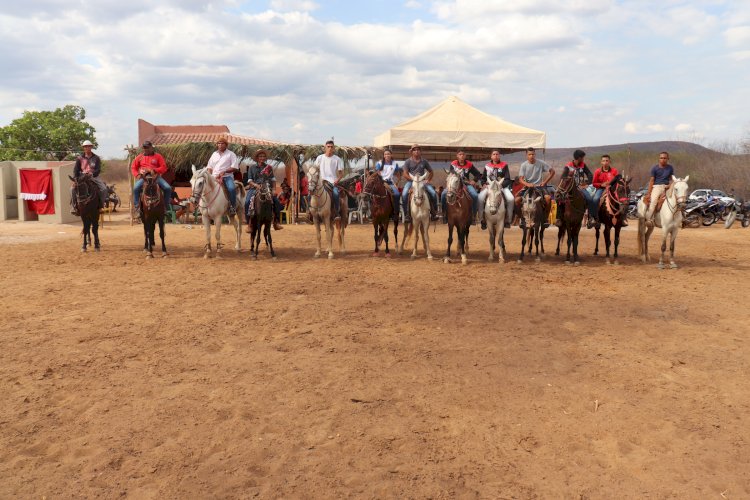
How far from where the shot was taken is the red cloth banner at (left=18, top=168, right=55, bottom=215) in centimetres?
→ 2330

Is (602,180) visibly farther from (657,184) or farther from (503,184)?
(503,184)

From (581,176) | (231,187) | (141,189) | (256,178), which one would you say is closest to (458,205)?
(581,176)

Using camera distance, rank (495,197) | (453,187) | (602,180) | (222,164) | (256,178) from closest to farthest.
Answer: (453,187), (495,197), (602,180), (256,178), (222,164)

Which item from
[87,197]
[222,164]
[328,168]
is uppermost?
[222,164]

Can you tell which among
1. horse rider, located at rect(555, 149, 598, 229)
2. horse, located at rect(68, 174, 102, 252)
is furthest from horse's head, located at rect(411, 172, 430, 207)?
horse, located at rect(68, 174, 102, 252)

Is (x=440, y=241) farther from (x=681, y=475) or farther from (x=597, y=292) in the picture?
(x=681, y=475)

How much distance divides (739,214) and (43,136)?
40.4 m

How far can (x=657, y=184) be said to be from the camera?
11.8 meters

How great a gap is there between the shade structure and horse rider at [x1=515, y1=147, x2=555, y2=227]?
8.18 m

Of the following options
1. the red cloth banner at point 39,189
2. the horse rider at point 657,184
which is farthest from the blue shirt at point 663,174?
the red cloth banner at point 39,189

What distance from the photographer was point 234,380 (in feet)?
17.7

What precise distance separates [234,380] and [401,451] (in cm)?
204

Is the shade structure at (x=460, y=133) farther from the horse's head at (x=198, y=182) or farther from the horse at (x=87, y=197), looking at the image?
the horse at (x=87, y=197)

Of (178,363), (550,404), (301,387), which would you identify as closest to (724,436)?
(550,404)
